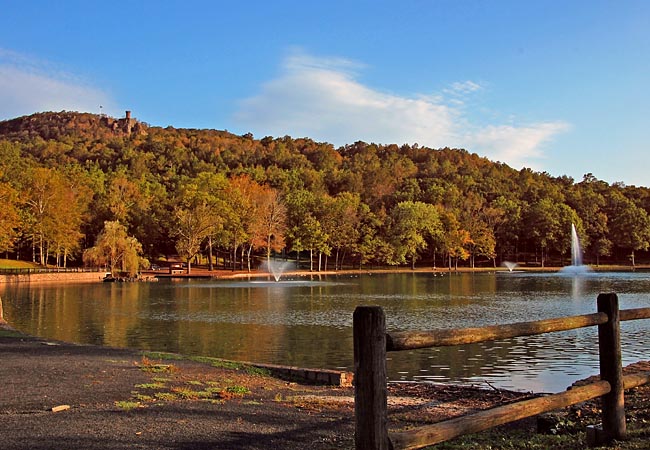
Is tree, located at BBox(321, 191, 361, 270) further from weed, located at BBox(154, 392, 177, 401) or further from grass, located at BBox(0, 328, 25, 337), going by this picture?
weed, located at BBox(154, 392, 177, 401)

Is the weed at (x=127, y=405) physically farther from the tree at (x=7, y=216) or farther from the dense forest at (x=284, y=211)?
the tree at (x=7, y=216)

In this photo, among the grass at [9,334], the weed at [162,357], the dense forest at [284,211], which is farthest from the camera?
the dense forest at [284,211]

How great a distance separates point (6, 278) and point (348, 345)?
40.0 meters

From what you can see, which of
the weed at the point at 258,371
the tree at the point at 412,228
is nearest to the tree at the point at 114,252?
the tree at the point at 412,228

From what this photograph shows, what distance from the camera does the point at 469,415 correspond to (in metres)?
4.45

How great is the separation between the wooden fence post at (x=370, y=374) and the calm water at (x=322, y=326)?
29.2ft

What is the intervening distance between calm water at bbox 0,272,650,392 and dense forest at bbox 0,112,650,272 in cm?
2675

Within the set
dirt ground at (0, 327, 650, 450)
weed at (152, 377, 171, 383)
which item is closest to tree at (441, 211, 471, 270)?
dirt ground at (0, 327, 650, 450)

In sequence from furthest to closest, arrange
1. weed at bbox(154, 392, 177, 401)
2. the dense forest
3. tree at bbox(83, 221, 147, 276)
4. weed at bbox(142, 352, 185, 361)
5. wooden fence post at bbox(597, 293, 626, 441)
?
the dense forest → tree at bbox(83, 221, 147, 276) → weed at bbox(142, 352, 185, 361) → weed at bbox(154, 392, 177, 401) → wooden fence post at bbox(597, 293, 626, 441)

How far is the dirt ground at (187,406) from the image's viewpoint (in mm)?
6113

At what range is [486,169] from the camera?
14400cm

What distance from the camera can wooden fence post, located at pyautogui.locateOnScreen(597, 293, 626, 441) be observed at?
5.54m

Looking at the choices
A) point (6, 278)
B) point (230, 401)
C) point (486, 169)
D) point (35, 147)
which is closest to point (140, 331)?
point (230, 401)

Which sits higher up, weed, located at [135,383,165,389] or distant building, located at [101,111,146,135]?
distant building, located at [101,111,146,135]
